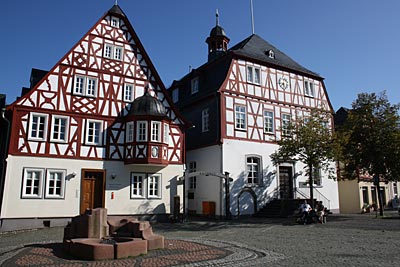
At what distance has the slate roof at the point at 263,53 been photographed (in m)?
27.7

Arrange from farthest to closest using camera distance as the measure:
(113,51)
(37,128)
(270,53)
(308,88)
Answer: (308,88), (270,53), (113,51), (37,128)

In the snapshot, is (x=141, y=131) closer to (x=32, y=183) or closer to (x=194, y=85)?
(x=32, y=183)

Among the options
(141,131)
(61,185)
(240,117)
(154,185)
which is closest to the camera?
(61,185)

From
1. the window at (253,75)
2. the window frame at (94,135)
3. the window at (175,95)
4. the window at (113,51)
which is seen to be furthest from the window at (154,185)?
the window at (175,95)

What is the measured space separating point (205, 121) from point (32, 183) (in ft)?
40.3

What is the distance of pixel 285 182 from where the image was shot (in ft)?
90.7

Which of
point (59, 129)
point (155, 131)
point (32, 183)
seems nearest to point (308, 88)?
point (155, 131)

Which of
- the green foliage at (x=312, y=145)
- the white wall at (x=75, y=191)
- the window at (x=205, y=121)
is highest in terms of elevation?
the window at (x=205, y=121)

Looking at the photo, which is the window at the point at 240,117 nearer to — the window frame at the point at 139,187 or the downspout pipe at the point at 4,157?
the window frame at the point at 139,187

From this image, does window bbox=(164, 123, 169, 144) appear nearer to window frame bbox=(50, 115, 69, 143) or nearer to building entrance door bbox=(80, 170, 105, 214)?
building entrance door bbox=(80, 170, 105, 214)

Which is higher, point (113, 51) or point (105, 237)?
point (113, 51)

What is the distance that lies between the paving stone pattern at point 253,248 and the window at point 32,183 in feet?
7.41

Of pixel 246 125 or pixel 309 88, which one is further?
pixel 309 88

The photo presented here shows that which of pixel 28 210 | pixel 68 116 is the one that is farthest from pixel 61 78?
pixel 28 210
